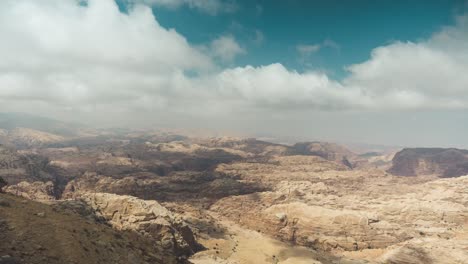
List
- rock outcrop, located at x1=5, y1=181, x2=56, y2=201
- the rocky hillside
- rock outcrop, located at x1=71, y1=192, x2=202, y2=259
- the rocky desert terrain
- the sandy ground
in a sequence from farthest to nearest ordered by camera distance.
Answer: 1. rock outcrop, located at x1=5, y1=181, x2=56, y2=201
2. the sandy ground
3. rock outcrop, located at x1=71, y1=192, x2=202, y2=259
4. the rocky desert terrain
5. the rocky hillside

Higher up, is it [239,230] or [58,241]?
[58,241]

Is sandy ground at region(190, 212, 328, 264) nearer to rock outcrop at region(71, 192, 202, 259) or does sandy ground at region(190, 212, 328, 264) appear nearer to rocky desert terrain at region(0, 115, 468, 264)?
rocky desert terrain at region(0, 115, 468, 264)

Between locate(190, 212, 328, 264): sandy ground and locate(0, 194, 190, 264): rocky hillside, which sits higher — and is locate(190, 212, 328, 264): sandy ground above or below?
below

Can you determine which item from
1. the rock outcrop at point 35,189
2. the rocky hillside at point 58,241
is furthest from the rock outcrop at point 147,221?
the rock outcrop at point 35,189

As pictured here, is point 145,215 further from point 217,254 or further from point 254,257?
point 254,257

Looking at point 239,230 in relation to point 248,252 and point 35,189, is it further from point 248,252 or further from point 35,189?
point 35,189

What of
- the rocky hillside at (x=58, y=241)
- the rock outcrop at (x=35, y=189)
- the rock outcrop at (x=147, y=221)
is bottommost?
the rock outcrop at (x=35, y=189)

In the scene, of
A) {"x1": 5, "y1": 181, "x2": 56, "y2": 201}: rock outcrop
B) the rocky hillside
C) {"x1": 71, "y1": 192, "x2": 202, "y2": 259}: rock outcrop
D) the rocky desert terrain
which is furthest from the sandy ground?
{"x1": 5, "y1": 181, "x2": 56, "y2": 201}: rock outcrop

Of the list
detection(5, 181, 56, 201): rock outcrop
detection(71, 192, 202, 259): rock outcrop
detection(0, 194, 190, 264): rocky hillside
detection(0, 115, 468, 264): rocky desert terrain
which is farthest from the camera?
detection(5, 181, 56, 201): rock outcrop

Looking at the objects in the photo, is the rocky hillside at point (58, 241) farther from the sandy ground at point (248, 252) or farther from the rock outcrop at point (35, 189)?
the rock outcrop at point (35, 189)

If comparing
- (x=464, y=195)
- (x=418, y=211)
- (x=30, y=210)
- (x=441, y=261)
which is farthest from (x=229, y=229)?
(x=464, y=195)

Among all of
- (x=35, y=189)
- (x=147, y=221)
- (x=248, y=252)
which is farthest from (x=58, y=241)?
(x=35, y=189)
